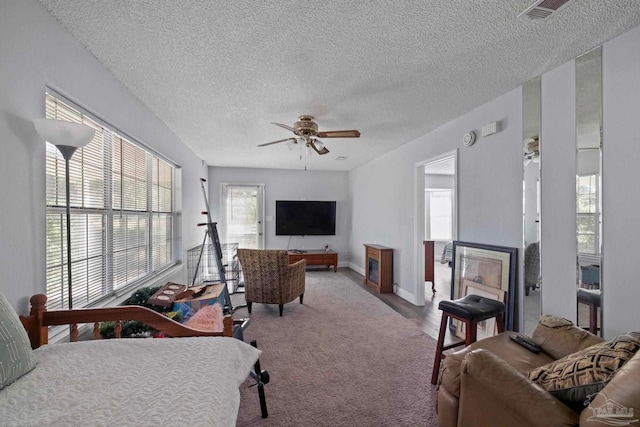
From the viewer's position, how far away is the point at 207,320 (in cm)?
240

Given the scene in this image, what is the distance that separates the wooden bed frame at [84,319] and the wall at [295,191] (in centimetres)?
488

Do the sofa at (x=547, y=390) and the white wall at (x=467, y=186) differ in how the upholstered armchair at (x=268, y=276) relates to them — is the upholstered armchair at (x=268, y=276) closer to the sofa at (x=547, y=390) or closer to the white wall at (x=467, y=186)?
the white wall at (x=467, y=186)

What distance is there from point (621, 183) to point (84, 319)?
3.23 meters

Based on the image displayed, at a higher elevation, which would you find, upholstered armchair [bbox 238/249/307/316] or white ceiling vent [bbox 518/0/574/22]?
white ceiling vent [bbox 518/0/574/22]

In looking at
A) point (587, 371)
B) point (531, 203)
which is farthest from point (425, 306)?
point (587, 371)

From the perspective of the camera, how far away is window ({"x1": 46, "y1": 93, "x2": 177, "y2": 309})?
5.44 ft

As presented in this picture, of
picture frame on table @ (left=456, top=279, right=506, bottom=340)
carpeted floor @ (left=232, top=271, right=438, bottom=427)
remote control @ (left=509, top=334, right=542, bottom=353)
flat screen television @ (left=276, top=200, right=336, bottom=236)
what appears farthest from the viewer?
flat screen television @ (left=276, top=200, right=336, bottom=236)

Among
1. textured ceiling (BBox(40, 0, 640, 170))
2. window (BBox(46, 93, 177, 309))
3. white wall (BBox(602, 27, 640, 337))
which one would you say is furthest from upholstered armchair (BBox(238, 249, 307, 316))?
white wall (BBox(602, 27, 640, 337))

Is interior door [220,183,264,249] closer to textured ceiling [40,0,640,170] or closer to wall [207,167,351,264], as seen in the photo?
wall [207,167,351,264]

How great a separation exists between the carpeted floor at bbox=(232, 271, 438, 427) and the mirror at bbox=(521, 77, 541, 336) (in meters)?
0.96

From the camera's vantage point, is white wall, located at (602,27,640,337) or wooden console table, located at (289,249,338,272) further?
wooden console table, located at (289,249,338,272)

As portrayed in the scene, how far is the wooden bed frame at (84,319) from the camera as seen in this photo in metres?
1.35

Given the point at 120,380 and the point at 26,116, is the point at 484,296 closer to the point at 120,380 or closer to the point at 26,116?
the point at 120,380

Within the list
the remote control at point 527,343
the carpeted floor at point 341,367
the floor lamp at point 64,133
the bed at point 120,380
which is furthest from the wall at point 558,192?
the floor lamp at point 64,133
